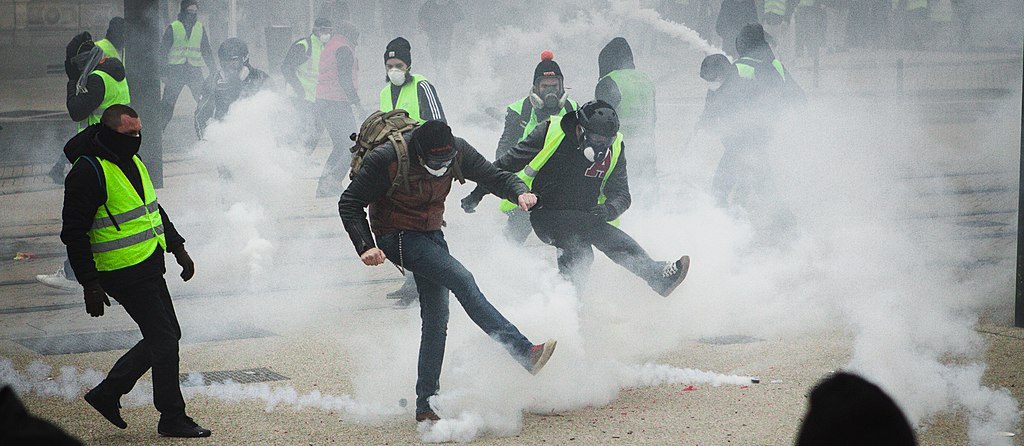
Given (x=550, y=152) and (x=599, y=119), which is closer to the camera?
(x=599, y=119)

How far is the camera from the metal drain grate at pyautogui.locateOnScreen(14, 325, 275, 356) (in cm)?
673

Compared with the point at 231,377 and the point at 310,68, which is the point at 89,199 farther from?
the point at 310,68

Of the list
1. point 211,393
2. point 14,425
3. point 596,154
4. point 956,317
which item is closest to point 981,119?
point 956,317

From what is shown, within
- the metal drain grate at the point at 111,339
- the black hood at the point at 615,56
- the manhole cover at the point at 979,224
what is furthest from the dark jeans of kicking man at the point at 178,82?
the manhole cover at the point at 979,224

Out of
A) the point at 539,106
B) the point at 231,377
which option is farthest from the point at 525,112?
the point at 231,377

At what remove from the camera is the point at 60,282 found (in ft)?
27.1

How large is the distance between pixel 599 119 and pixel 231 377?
6.88 ft

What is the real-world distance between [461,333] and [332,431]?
1060 mm

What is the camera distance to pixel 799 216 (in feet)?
32.2

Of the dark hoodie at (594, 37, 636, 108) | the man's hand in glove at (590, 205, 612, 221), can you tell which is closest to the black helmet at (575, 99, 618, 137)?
the man's hand in glove at (590, 205, 612, 221)

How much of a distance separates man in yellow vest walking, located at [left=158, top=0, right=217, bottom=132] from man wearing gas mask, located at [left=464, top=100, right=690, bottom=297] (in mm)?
8878

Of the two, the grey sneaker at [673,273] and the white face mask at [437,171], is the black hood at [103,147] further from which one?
the grey sneaker at [673,273]

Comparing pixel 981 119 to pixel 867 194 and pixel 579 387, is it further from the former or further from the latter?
pixel 579 387

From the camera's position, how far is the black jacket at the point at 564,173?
6.02 m
